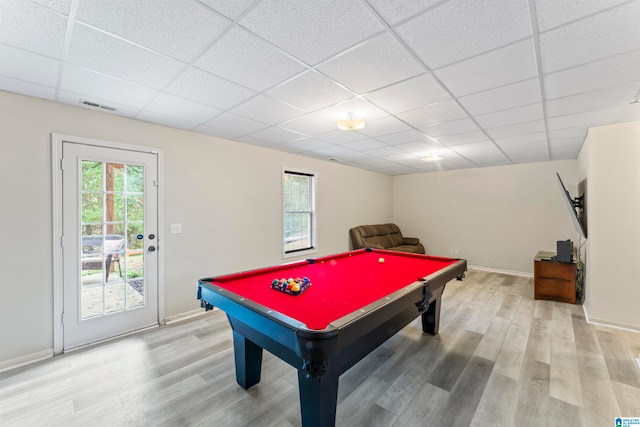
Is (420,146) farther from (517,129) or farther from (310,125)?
(310,125)

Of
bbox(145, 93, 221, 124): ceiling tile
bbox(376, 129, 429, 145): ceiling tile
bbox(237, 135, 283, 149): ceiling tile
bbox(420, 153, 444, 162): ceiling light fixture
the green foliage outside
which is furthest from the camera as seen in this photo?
the green foliage outside

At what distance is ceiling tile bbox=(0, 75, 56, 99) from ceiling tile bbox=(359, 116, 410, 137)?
296cm

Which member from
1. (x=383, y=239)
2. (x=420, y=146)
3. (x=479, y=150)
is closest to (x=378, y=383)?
(x=420, y=146)

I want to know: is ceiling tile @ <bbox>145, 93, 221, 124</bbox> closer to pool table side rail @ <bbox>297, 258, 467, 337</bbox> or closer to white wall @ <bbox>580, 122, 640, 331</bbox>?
pool table side rail @ <bbox>297, 258, 467, 337</bbox>

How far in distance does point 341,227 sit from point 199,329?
3.47 m

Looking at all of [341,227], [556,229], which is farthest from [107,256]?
[556,229]

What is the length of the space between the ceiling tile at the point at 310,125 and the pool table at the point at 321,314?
62.3 inches

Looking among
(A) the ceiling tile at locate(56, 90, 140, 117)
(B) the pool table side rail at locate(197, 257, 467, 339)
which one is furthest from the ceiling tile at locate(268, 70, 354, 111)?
(B) the pool table side rail at locate(197, 257, 467, 339)

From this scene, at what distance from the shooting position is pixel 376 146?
414 cm

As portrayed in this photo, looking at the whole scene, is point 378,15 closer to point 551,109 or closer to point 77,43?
point 77,43

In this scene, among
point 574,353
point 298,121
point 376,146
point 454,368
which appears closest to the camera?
point 454,368

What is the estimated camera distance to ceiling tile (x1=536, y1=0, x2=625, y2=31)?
1.28 metres

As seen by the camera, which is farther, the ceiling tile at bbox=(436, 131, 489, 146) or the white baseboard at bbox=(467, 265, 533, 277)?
the white baseboard at bbox=(467, 265, 533, 277)

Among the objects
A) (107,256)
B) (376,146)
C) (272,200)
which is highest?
(376,146)
